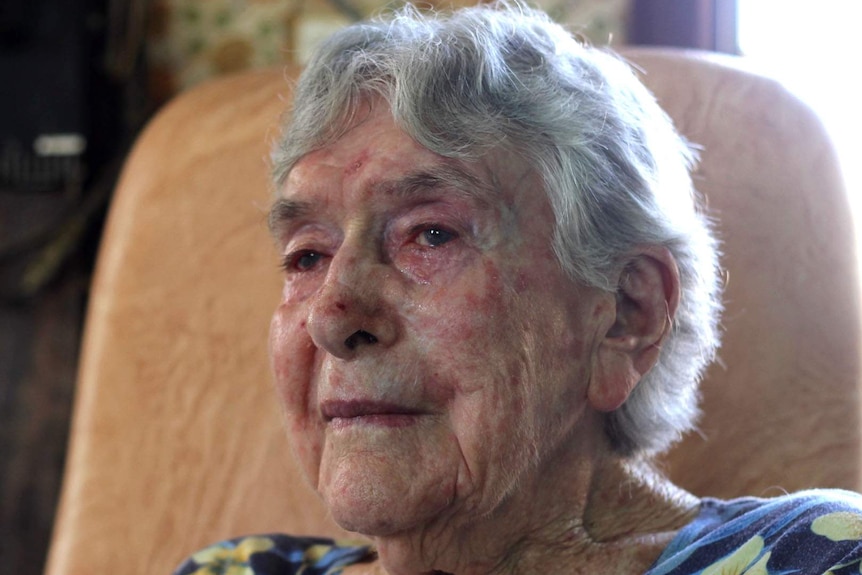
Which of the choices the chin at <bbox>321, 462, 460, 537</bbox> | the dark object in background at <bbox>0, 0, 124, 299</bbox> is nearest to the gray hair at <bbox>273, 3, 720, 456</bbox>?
the chin at <bbox>321, 462, 460, 537</bbox>

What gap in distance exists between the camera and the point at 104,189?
7.45ft

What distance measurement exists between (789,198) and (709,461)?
37 centimetres

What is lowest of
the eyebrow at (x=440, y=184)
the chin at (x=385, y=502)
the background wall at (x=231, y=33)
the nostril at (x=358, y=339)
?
the chin at (x=385, y=502)

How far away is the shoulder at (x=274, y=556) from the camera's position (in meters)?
1.35

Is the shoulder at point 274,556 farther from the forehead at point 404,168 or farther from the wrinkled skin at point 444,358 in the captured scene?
the forehead at point 404,168

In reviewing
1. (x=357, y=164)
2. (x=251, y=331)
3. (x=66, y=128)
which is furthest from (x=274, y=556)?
(x=66, y=128)

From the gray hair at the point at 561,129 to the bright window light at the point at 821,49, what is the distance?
0.77 metres

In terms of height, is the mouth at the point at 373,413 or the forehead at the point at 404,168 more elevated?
the forehead at the point at 404,168

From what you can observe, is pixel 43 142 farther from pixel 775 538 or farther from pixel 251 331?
pixel 775 538

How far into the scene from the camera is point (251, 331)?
158 centimetres

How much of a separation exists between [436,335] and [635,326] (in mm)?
239

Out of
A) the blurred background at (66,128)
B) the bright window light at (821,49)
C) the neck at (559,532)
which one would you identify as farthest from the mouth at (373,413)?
the blurred background at (66,128)

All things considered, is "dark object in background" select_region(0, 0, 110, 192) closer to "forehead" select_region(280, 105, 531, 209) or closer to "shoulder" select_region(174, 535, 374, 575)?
"shoulder" select_region(174, 535, 374, 575)

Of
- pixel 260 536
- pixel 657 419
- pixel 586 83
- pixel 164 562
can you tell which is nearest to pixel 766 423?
pixel 657 419
